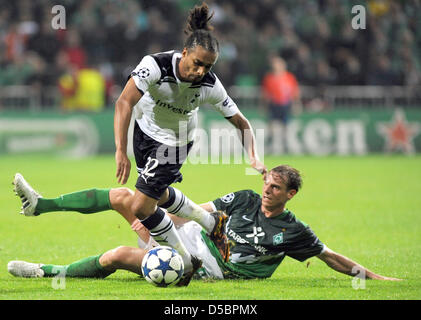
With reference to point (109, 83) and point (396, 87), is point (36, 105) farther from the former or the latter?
point (396, 87)

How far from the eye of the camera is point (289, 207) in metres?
11.1

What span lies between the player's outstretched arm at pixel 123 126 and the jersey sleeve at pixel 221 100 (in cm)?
82

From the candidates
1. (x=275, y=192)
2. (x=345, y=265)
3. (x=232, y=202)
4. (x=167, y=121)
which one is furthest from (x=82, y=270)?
(x=345, y=265)

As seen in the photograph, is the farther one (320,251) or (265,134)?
(265,134)

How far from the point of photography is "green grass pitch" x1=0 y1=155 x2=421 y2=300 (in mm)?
5535

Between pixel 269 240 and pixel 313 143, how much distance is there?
1392cm

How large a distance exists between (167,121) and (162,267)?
1608 millimetres

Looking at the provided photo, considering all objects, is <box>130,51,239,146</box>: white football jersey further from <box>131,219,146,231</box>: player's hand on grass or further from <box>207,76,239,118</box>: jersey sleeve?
<box>131,219,146,231</box>: player's hand on grass

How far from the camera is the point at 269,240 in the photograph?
19.7ft

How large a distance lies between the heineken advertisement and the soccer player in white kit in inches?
447

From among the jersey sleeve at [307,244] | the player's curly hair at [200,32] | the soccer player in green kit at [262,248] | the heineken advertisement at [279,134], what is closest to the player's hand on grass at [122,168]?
the soccer player in green kit at [262,248]

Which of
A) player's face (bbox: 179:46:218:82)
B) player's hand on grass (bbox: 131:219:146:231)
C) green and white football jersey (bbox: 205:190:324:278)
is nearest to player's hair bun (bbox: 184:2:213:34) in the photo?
player's face (bbox: 179:46:218:82)

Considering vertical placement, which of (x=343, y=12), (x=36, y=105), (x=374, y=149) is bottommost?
(x=374, y=149)
